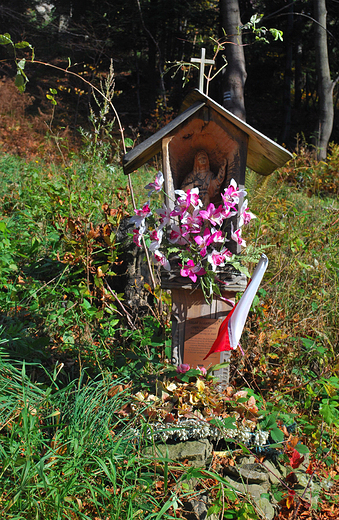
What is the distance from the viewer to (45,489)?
1.39 meters

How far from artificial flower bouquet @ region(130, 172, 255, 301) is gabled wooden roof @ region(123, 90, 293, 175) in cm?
21

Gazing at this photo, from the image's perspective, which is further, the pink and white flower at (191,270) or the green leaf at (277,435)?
the pink and white flower at (191,270)

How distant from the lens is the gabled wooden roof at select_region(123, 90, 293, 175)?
81.3 inches

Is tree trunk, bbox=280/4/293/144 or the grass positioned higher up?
tree trunk, bbox=280/4/293/144

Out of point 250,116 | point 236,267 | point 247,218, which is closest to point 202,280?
point 236,267

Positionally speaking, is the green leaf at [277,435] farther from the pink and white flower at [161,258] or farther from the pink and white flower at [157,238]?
the pink and white flower at [157,238]

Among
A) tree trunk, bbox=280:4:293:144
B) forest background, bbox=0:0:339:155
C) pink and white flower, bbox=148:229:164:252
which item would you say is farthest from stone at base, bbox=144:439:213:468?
tree trunk, bbox=280:4:293:144

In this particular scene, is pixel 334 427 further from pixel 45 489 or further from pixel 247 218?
pixel 45 489

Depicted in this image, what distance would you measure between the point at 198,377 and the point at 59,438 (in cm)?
94

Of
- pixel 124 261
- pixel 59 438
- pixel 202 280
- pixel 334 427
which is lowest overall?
pixel 334 427

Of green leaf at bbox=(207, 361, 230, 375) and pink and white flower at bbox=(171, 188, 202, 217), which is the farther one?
green leaf at bbox=(207, 361, 230, 375)

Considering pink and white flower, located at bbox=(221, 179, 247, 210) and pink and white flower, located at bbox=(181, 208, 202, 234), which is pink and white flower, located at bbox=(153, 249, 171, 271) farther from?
pink and white flower, located at bbox=(221, 179, 247, 210)

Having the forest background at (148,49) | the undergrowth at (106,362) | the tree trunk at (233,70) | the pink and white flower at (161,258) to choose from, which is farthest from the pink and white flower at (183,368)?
the forest background at (148,49)

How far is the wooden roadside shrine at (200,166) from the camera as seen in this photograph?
2164mm
